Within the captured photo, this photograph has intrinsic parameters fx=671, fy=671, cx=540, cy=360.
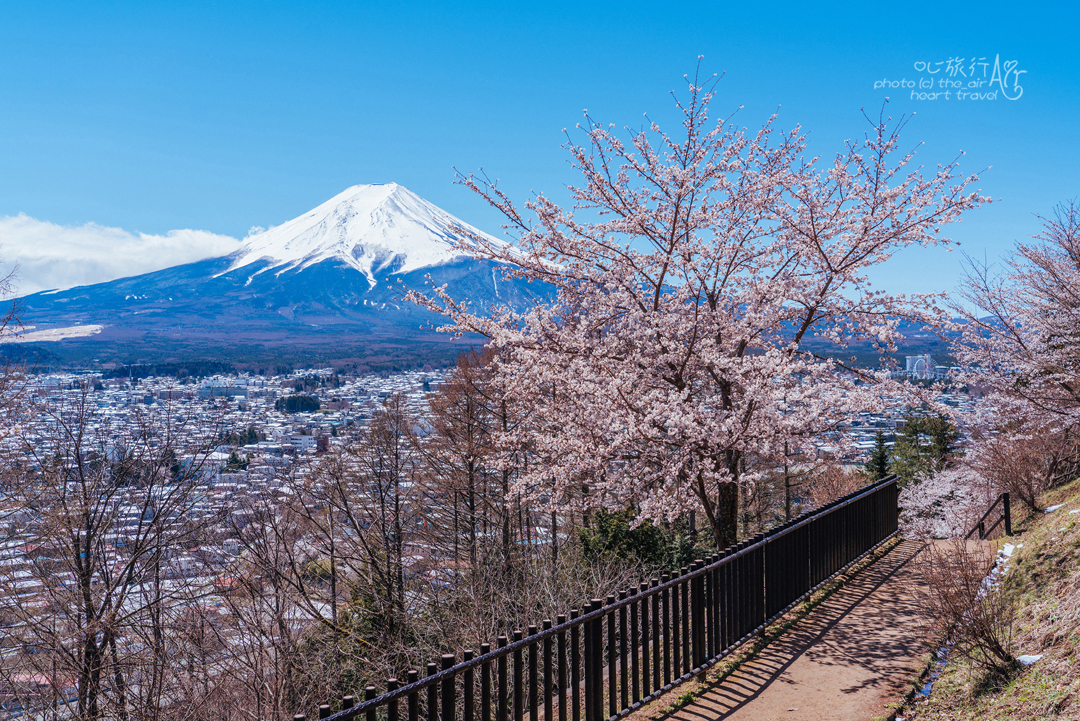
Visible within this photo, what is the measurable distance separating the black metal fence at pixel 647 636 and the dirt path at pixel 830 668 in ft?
0.84

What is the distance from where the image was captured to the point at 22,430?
12586 mm

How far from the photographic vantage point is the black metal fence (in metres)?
3.51

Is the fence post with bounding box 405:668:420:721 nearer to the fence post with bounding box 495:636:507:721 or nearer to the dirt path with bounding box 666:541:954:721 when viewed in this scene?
the fence post with bounding box 495:636:507:721

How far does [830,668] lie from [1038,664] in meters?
1.73

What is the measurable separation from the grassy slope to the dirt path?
437 mm

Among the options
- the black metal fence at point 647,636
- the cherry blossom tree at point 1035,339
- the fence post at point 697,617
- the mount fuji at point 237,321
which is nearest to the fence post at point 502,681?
the black metal fence at point 647,636

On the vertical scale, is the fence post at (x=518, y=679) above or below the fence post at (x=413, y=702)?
below

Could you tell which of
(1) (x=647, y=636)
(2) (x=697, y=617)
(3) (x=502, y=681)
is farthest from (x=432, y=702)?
(2) (x=697, y=617)

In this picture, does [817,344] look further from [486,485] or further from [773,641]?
[486,485]

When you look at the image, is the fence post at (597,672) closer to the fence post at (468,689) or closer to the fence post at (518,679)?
the fence post at (518,679)

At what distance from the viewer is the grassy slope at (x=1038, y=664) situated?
152 inches

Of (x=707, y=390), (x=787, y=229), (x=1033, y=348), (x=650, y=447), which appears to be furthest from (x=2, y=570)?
(x=1033, y=348)

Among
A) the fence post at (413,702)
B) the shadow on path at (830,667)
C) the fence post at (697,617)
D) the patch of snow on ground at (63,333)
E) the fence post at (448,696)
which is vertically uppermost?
the patch of snow on ground at (63,333)

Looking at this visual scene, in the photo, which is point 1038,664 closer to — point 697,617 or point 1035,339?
point 697,617
